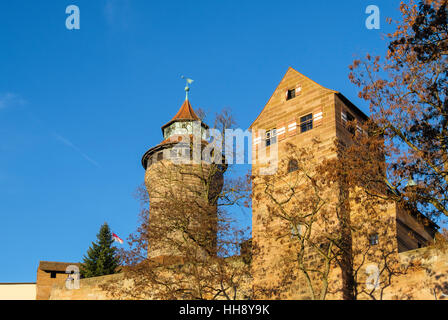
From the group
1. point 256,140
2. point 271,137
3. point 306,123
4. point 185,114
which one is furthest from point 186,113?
point 306,123

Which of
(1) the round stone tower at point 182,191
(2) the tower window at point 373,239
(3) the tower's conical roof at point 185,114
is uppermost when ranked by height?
(3) the tower's conical roof at point 185,114

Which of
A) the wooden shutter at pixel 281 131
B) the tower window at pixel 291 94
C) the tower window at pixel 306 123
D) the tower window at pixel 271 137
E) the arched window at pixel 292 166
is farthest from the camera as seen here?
the tower window at pixel 291 94

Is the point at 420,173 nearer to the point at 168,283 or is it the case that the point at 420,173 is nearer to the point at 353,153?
the point at 353,153

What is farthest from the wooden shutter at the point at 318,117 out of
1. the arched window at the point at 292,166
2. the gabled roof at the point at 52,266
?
the gabled roof at the point at 52,266

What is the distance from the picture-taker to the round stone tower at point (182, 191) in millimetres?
25281

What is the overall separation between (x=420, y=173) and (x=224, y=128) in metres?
17.5

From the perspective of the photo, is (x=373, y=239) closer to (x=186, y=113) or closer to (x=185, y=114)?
(x=185, y=114)

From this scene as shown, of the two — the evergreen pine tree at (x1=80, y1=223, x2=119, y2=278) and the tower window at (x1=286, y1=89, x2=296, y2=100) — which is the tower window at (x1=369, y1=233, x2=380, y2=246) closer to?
the tower window at (x1=286, y1=89, x2=296, y2=100)

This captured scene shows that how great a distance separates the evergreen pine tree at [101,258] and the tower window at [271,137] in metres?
15.9

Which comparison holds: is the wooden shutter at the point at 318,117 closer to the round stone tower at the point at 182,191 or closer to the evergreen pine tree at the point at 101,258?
the round stone tower at the point at 182,191

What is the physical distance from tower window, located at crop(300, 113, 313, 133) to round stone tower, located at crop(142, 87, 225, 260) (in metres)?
A: 5.66
